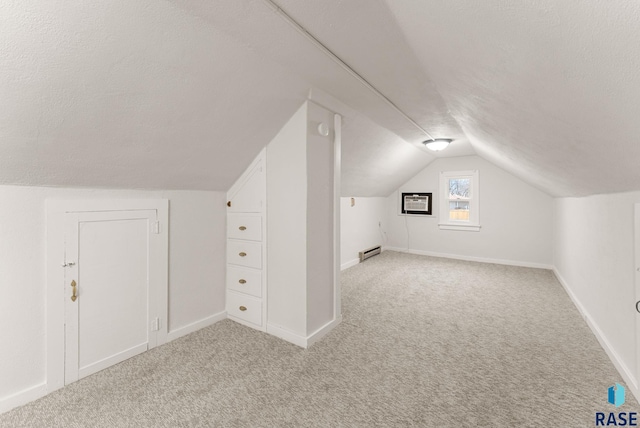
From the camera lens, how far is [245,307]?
9.35 feet

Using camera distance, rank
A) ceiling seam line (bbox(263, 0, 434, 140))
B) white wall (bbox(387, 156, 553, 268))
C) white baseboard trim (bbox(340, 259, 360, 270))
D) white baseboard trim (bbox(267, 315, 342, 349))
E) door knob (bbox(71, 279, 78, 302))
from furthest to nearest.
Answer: white wall (bbox(387, 156, 553, 268)), white baseboard trim (bbox(340, 259, 360, 270)), white baseboard trim (bbox(267, 315, 342, 349)), door knob (bbox(71, 279, 78, 302)), ceiling seam line (bbox(263, 0, 434, 140))

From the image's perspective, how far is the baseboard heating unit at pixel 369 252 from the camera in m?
5.70

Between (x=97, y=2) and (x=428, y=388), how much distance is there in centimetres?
281

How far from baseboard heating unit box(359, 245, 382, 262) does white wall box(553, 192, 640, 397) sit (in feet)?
10.6

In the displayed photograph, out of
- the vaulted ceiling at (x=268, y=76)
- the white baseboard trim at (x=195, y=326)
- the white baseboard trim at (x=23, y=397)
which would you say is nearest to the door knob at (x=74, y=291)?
the white baseboard trim at (x=23, y=397)

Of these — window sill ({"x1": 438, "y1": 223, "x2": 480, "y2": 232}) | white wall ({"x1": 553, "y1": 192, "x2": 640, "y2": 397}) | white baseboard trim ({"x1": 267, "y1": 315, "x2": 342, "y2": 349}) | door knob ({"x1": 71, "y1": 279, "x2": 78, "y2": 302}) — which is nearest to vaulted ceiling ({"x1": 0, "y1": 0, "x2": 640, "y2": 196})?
white wall ({"x1": 553, "y1": 192, "x2": 640, "y2": 397})

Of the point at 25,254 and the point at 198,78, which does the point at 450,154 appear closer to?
the point at 198,78

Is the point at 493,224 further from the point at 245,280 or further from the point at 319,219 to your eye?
the point at 245,280

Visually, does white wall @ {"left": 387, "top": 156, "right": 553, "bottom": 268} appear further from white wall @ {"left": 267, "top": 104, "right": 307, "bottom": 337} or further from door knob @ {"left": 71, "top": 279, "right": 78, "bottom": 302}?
door knob @ {"left": 71, "top": 279, "right": 78, "bottom": 302}

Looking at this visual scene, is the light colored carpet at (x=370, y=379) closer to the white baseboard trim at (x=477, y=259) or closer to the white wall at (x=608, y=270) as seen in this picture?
the white wall at (x=608, y=270)

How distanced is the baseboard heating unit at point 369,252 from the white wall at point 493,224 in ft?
2.68

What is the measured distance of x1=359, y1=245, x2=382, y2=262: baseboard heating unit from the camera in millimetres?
5697

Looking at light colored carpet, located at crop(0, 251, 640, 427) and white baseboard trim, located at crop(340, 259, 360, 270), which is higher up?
white baseboard trim, located at crop(340, 259, 360, 270)

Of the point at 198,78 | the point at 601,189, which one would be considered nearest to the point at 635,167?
the point at 601,189
